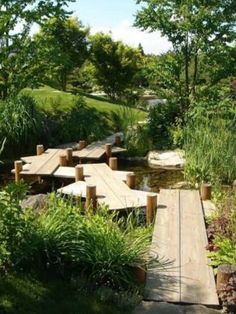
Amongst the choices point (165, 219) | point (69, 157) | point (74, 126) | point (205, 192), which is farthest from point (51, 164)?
point (165, 219)

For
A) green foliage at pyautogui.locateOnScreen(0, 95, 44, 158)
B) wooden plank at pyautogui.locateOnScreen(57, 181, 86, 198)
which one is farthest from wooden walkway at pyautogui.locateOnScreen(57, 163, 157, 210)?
green foliage at pyautogui.locateOnScreen(0, 95, 44, 158)

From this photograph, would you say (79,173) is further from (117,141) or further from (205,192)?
(117,141)

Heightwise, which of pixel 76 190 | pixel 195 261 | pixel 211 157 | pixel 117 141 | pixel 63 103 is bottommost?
pixel 195 261

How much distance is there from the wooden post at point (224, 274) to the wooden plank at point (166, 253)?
1.34ft

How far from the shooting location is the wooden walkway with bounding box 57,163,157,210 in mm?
7352

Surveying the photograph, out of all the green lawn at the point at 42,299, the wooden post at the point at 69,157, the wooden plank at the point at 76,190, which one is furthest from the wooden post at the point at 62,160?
the green lawn at the point at 42,299

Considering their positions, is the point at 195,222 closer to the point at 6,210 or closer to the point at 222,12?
the point at 6,210

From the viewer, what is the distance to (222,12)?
12.7 metres

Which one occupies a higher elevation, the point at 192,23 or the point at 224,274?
the point at 192,23

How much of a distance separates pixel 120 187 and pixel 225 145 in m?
2.48

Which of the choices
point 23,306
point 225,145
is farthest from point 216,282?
point 225,145

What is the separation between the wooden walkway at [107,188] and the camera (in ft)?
24.1

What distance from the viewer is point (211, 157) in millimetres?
9250

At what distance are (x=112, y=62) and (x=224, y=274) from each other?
16060mm
